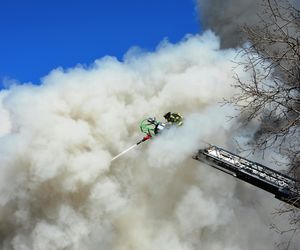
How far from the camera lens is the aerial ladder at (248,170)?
42.3ft

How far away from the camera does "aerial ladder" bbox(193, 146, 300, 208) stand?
12.9m

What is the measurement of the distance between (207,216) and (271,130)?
15.9 m

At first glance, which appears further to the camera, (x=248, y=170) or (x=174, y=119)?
(x=174, y=119)

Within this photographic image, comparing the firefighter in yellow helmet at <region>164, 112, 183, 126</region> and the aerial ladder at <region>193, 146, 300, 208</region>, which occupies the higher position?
the firefighter in yellow helmet at <region>164, 112, 183, 126</region>

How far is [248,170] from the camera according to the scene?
1329 cm

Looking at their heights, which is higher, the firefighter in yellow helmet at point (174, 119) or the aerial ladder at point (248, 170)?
the firefighter in yellow helmet at point (174, 119)

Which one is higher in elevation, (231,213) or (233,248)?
(231,213)

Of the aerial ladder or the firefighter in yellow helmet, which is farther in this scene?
the firefighter in yellow helmet

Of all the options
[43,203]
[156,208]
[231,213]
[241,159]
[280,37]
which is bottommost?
[280,37]

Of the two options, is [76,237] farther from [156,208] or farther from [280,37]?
[280,37]

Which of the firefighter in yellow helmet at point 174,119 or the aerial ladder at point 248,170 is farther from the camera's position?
the firefighter in yellow helmet at point 174,119

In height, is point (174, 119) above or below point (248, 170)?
above

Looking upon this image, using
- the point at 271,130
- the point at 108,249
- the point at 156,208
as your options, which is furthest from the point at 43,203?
the point at 271,130

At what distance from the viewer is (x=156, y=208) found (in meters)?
22.5
